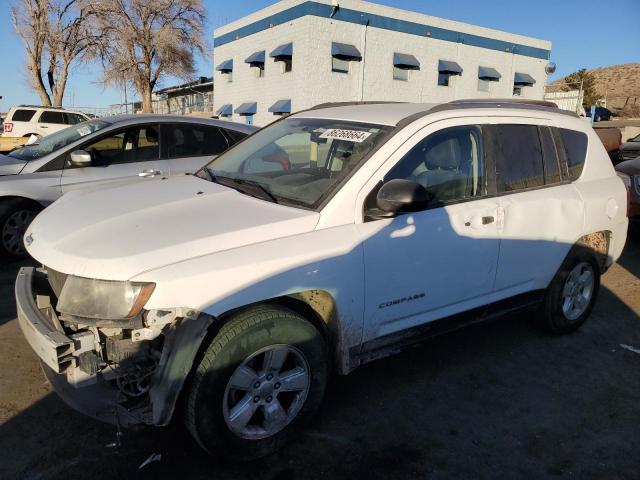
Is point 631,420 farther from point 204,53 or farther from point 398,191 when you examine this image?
point 204,53

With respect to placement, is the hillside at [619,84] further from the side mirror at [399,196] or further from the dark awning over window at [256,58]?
the side mirror at [399,196]

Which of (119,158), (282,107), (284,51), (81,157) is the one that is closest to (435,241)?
(81,157)

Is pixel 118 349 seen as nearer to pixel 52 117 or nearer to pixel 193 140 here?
pixel 193 140

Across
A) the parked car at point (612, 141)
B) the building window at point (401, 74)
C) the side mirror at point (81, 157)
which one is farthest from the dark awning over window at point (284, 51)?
the side mirror at point (81, 157)

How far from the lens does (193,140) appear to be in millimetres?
6566

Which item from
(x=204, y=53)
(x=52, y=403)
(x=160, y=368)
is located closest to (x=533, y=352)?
(x=160, y=368)

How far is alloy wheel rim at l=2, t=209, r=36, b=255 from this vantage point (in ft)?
18.9

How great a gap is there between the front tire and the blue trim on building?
2140cm

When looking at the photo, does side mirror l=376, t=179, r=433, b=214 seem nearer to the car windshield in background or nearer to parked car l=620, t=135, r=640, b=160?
the car windshield in background

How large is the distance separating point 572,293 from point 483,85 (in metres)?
26.4

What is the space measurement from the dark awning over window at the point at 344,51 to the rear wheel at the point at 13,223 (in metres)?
18.5

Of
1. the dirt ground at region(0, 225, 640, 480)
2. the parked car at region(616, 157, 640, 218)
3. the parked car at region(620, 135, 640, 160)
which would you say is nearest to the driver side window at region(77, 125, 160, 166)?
the dirt ground at region(0, 225, 640, 480)

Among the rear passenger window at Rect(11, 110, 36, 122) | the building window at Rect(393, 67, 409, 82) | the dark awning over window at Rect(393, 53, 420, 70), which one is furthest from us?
the building window at Rect(393, 67, 409, 82)

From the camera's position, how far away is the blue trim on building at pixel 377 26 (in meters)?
22.0
